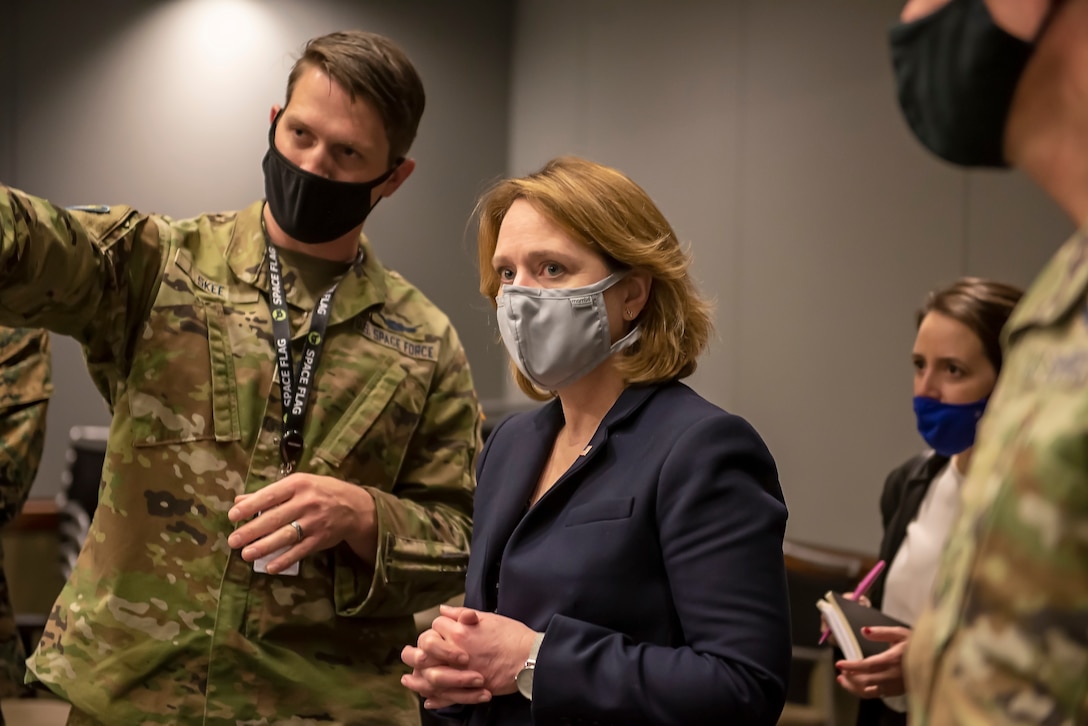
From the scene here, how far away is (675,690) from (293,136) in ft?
4.39

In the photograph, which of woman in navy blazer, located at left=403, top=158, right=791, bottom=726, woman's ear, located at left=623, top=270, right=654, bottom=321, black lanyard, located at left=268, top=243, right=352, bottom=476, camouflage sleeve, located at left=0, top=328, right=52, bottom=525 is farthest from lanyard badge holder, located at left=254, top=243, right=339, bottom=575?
camouflage sleeve, located at left=0, top=328, right=52, bottom=525

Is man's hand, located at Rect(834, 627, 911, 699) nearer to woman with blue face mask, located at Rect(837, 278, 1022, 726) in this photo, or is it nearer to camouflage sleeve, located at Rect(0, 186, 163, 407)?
woman with blue face mask, located at Rect(837, 278, 1022, 726)

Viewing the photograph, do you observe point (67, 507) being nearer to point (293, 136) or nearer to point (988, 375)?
point (293, 136)

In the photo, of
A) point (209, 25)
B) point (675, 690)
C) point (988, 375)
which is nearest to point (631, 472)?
point (675, 690)

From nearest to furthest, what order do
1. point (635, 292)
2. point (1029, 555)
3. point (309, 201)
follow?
point (1029, 555) → point (635, 292) → point (309, 201)

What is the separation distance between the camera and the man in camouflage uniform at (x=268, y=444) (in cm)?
203

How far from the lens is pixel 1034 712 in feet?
2.60

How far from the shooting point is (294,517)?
6.51ft

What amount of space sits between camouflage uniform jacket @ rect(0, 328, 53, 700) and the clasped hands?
133 cm

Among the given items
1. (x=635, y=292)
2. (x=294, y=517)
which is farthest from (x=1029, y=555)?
(x=294, y=517)

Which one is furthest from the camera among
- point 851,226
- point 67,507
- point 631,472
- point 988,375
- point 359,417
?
point 67,507

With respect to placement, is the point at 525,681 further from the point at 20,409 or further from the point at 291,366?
the point at 20,409

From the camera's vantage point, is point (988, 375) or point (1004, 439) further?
point (988, 375)

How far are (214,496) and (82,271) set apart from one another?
464mm
